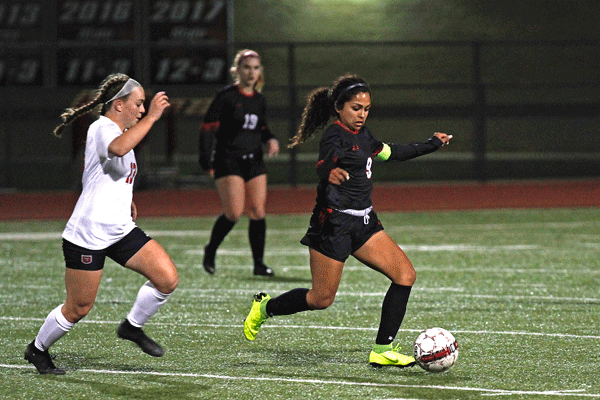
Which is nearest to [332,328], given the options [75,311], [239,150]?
[75,311]

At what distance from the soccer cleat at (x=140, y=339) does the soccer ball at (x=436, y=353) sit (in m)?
1.44

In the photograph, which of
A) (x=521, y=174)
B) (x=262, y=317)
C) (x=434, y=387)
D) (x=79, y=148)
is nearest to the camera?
(x=434, y=387)

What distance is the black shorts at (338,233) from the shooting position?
221 inches

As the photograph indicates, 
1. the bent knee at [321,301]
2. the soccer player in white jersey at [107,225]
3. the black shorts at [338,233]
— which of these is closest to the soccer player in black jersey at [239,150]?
the bent knee at [321,301]

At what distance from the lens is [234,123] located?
9438 millimetres

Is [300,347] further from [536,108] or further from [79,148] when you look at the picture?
[536,108]

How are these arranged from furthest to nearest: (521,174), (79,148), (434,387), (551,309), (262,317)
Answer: (521,174) → (79,148) → (551,309) → (262,317) → (434,387)

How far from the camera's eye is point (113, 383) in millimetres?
5297

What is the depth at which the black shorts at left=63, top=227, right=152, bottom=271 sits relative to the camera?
5281 millimetres

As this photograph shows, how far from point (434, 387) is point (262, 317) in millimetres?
1310

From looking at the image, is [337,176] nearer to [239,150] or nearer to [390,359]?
[390,359]

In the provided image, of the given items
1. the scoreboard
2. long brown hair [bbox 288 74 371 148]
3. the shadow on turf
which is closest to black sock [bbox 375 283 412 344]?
long brown hair [bbox 288 74 371 148]

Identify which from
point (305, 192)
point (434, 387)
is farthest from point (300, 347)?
point (305, 192)

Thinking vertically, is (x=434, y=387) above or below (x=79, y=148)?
above
